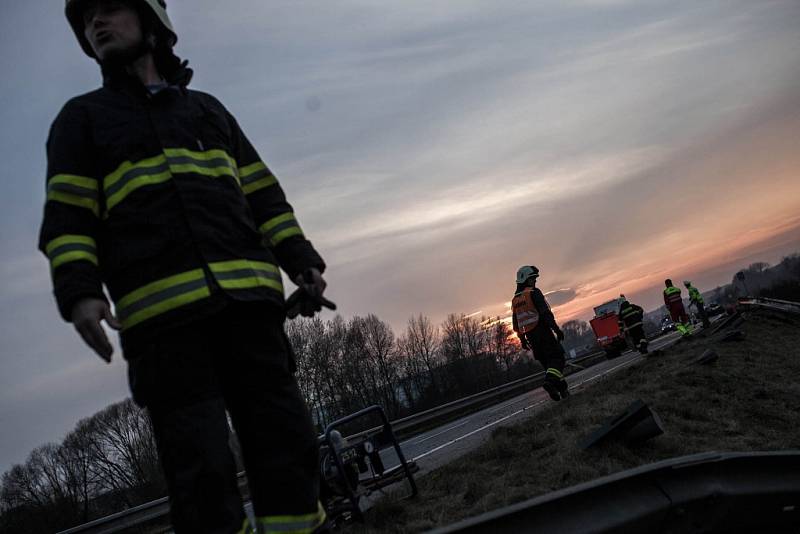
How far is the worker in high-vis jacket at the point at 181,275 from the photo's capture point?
6.02 ft

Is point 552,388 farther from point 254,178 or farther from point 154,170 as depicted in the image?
point 154,170

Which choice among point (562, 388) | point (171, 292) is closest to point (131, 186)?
point (171, 292)

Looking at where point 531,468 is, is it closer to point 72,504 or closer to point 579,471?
point 579,471

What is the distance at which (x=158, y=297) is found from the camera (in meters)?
1.90

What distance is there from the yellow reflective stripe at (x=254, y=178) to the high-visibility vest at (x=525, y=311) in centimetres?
760

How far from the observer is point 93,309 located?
1831mm

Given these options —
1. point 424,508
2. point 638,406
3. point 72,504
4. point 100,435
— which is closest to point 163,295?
point 424,508

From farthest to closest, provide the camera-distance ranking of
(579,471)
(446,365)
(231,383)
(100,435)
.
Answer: (446,365) → (100,435) → (579,471) → (231,383)

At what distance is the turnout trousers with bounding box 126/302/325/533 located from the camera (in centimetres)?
181

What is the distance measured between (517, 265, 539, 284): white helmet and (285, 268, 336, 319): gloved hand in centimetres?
809

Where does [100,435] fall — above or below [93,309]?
above

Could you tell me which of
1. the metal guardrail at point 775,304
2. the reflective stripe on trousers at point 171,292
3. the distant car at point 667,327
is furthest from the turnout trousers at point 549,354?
the distant car at point 667,327

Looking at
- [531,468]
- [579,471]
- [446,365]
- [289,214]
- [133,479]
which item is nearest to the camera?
[289,214]

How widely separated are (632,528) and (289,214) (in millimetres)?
1727
